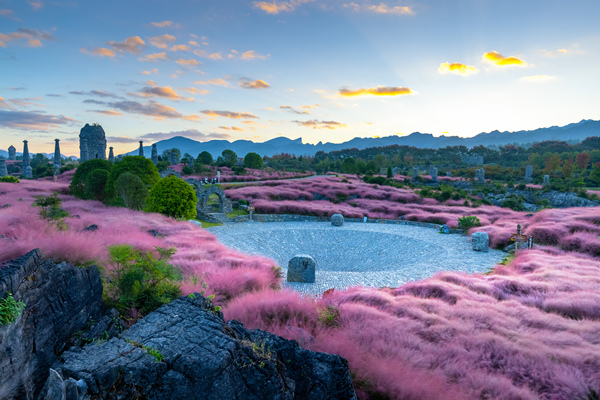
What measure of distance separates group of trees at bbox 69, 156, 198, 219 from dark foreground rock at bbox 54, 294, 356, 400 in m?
18.3

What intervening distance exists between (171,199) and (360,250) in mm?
13325

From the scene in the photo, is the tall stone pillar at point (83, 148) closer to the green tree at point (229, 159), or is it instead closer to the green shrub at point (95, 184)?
the green tree at point (229, 159)

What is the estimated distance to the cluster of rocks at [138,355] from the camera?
3.33 m

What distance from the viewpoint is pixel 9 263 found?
15.4ft

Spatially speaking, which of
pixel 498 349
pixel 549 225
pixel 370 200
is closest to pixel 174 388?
pixel 498 349

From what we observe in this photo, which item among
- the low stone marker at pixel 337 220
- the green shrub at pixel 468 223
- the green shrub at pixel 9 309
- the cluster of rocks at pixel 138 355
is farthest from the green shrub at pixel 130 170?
the green shrub at pixel 468 223

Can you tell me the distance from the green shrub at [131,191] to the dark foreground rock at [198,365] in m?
21.2

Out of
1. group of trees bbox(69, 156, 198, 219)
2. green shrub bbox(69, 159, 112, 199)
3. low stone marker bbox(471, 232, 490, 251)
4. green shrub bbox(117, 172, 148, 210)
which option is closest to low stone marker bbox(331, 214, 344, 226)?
low stone marker bbox(471, 232, 490, 251)

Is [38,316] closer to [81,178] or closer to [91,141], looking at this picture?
[81,178]

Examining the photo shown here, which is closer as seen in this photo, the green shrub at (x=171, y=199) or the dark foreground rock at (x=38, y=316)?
the dark foreground rock at (x=38, y=316)

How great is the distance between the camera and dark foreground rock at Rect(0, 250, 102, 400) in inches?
160

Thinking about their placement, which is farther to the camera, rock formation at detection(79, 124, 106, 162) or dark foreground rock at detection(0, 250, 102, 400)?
rock formation at detection(79, 124, 106, 162)

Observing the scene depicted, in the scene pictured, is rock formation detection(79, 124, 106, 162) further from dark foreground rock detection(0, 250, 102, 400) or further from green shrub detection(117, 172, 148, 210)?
dark foreground rock detection(0, 250, 102, 400)

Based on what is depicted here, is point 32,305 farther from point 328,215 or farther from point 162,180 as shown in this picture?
point 328,215
